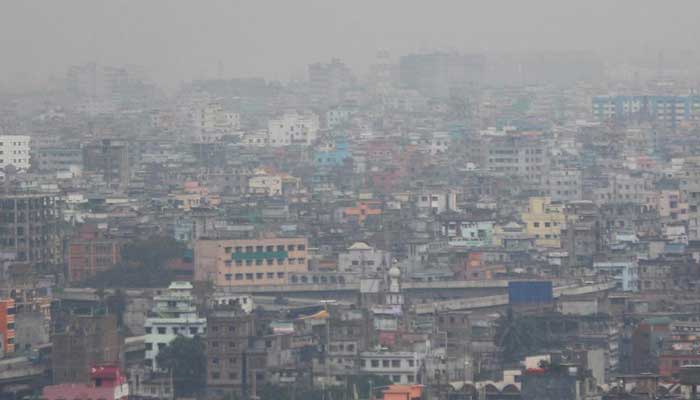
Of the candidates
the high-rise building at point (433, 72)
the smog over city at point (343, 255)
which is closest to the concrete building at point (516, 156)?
the smog over city at point (343, 255)

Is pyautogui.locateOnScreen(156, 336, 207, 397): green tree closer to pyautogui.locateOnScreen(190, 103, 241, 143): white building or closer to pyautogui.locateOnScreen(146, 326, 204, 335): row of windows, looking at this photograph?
pyautogui.locateOnScreen(146, 326, 204, 335): row of windows

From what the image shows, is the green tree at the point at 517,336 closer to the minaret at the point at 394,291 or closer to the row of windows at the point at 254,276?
the minaret at the point at 394,291

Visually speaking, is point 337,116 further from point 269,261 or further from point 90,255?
point 269,261

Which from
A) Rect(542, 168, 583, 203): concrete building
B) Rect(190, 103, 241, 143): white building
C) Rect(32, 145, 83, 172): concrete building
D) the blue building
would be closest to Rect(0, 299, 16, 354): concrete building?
Rect(542, 168, 583, 203): concrete building

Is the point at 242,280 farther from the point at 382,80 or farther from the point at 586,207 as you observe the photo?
the point at 382,80

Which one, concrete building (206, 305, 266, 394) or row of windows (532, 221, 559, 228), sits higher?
row of windows (532, 221, 559, 228)

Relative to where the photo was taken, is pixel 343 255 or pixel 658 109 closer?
pixel 343 255

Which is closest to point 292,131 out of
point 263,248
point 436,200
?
point 436,200

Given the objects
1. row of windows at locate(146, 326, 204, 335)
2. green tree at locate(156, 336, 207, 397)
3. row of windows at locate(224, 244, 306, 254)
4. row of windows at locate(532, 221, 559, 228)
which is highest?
row of windows at locate(224, 244, 306, 254)
